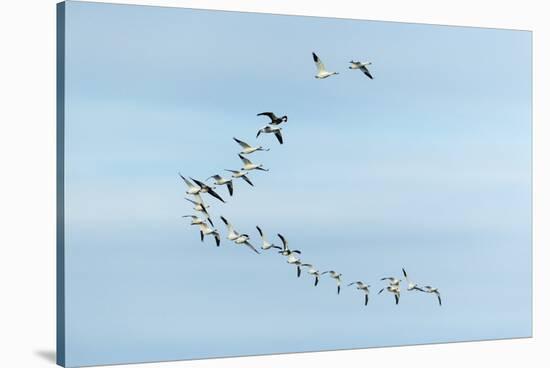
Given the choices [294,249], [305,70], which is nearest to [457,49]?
[305,70]

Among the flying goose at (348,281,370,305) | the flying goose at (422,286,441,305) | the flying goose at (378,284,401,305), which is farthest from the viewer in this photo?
the flying goose at (422,286,441,305)

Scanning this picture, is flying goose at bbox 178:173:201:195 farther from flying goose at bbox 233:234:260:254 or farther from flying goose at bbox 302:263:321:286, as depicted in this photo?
flying goose at bbox 302:263:321:286

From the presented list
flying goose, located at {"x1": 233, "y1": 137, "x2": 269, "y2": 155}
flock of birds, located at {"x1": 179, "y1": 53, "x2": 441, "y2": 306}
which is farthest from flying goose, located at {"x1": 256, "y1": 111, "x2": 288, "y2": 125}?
flying goose, located at {"x1": 233, "y1": 137, "x2": 269, "y2": 155}

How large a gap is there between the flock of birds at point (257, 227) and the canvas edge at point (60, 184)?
0.94 meters

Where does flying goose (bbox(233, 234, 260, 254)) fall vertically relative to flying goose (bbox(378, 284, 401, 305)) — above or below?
above

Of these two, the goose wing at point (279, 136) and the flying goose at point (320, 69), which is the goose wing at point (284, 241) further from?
the flying goose at point (320, 69)

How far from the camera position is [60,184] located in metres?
10.4

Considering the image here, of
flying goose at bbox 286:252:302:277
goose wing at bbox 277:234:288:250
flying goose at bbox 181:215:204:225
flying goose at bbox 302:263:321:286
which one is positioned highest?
flying goose at bbox 181:215:204:225

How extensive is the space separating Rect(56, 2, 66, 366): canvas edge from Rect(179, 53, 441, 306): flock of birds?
0.94 meters

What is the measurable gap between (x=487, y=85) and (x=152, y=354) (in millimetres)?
3751

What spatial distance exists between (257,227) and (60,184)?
162 cm

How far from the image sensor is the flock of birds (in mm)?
10750

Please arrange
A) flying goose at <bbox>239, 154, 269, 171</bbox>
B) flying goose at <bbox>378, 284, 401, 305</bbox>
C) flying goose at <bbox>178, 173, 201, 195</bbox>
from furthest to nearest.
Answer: flying goose at <bbox>378, 284, 401, 305</bbox>, flying goose at <bbox>239, 154, 269, 171</bbox>, flying goose at <bbox>178, 173, 201, 195</bbox>

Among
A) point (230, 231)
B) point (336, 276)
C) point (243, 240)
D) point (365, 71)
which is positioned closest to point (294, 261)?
point (336, 276)
